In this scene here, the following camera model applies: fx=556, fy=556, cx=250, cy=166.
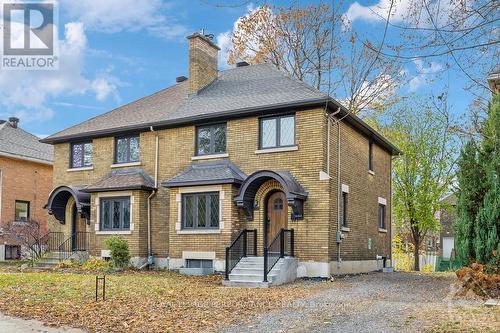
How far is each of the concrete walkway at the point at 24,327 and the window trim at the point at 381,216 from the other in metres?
16.9

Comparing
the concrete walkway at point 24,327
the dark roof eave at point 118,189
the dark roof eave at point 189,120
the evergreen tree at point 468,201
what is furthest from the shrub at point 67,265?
the evergreen tree at point 468,201

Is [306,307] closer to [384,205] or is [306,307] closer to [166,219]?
[166,219]

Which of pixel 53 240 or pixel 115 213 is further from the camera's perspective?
pixel 53 240

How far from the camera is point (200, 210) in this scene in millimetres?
19797

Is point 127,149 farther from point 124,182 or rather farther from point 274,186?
point 274,186

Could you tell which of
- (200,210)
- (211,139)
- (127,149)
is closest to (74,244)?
(127,149)

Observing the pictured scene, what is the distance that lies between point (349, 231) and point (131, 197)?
27.5ft

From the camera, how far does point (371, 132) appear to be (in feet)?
72.7

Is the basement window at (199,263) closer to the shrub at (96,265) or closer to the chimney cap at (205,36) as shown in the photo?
the shrub at (96,265)

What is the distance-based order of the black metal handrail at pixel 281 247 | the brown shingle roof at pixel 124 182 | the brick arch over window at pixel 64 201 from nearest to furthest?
the black metal handrail at pixel 281 247 → the brown shingle roof at pixel 124 182 → the brick arch over window at pixel 64 201

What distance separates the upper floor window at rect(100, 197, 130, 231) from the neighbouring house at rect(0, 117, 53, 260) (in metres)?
7.75

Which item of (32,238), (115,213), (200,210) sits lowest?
(32,238)

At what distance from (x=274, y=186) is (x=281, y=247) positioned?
2281 millimetres

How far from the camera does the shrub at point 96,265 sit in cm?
1975
